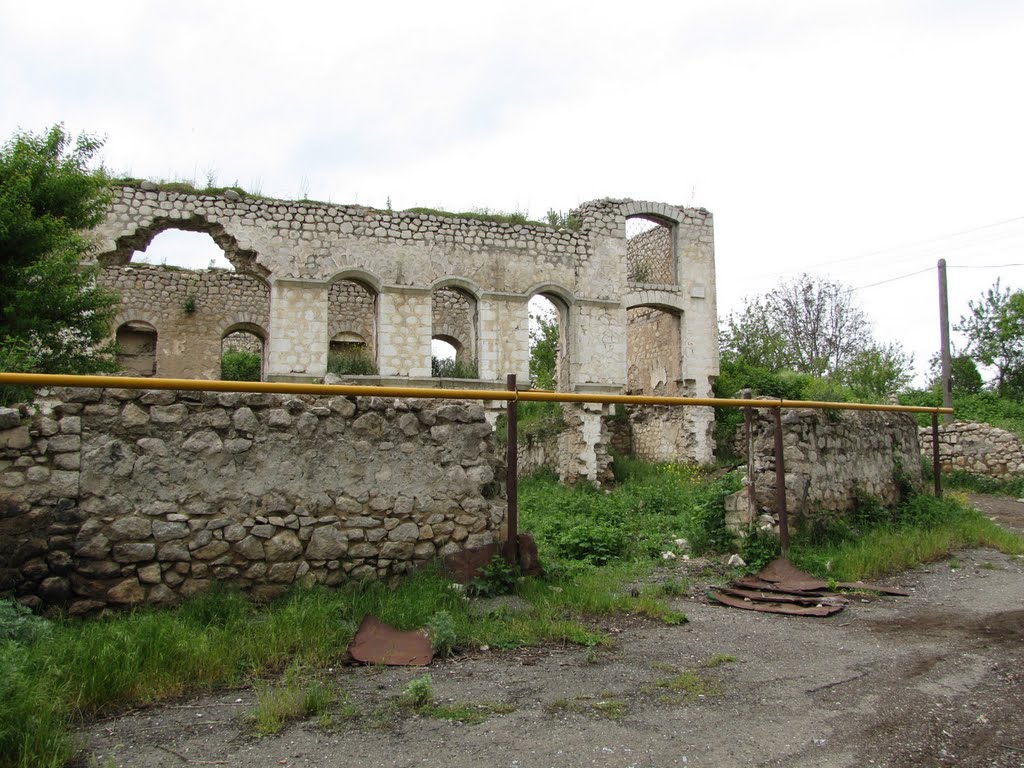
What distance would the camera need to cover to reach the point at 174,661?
421cm

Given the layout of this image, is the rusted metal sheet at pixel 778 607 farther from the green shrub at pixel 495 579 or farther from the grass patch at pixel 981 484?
the grass patch at pixel 981 484

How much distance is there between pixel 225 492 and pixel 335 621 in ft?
4.18

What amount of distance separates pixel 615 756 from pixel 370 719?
4.02 ft

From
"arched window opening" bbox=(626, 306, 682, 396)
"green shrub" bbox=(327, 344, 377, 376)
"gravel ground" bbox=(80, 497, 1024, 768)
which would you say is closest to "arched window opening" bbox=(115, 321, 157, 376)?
"green shrub" bbox=(327, 344, 377, 376)

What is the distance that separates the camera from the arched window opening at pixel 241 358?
22.9m

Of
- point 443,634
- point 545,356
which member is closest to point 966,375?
point 545,356

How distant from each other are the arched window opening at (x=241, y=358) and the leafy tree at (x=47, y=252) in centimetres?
1141

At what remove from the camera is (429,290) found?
1784 centimetres

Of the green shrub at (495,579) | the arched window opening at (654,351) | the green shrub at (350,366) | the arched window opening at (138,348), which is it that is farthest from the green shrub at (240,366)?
the green shrub at (495,579)

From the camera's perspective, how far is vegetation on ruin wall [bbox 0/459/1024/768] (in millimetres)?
3688

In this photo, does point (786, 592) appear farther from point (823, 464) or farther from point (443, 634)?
point (443, 634)

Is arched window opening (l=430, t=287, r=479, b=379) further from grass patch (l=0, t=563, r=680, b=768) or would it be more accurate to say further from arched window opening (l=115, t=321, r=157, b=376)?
grass patch (l=0, t=563, r=680, b=768)

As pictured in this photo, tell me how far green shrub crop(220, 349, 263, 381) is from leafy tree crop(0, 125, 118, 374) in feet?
39.8

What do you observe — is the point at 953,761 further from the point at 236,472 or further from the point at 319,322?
the point at 319,322
